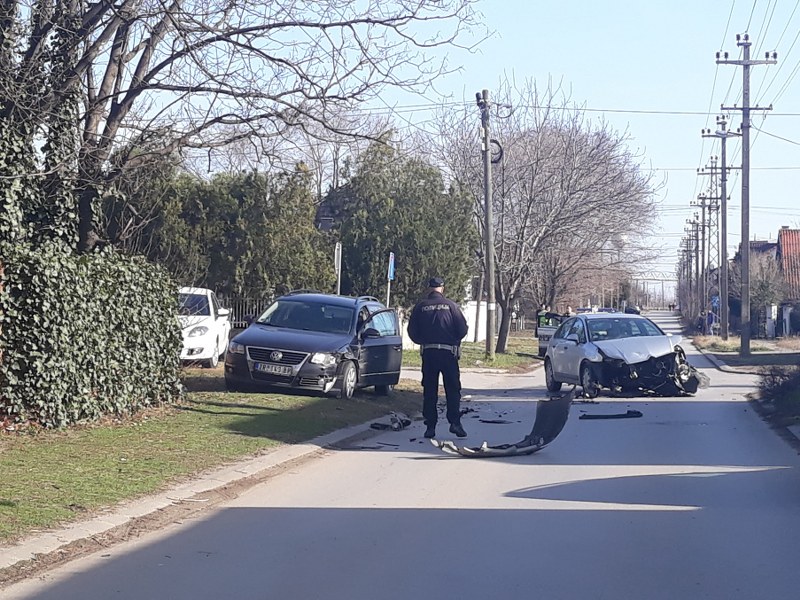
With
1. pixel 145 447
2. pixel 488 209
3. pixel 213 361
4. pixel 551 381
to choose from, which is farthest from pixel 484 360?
pixel 145 447

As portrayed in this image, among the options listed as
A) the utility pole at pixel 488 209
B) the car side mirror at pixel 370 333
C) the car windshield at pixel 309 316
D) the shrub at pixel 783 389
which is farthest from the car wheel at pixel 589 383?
the utility pole at pixel 488 209

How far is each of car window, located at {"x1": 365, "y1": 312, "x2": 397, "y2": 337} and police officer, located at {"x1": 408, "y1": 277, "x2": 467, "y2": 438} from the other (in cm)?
446

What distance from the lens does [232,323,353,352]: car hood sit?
16.2 metres

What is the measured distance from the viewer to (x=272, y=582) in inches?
254

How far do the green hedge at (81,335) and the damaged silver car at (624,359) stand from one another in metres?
8.14

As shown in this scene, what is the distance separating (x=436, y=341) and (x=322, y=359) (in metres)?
3.37

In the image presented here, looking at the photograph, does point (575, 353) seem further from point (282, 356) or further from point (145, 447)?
point (145, 447)

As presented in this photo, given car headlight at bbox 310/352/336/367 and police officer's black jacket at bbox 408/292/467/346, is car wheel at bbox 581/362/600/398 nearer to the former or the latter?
car headlight at bbox 310/352/336/367

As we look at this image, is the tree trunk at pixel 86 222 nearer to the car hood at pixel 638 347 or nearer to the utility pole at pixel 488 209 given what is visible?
the car hood at pixel 638 347

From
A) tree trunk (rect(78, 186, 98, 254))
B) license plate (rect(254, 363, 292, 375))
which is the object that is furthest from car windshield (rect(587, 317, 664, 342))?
tree trunk (rect(78, 186, 98, 254))

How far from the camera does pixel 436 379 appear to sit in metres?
13.3

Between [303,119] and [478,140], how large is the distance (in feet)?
78.7

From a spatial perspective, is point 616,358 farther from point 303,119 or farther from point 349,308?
point 303,119

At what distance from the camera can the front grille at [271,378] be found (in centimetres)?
1605
